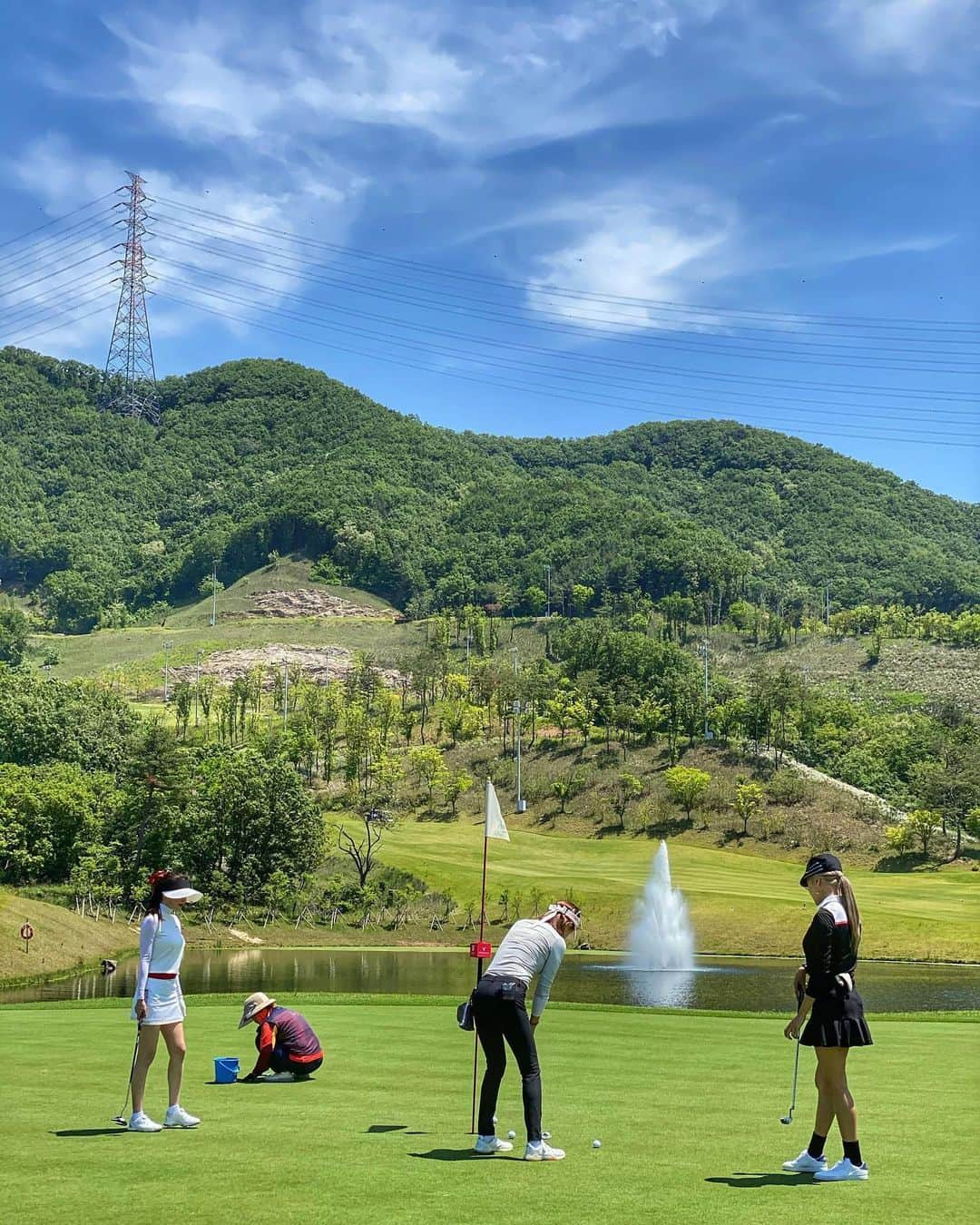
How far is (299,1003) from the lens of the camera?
93.3 feet

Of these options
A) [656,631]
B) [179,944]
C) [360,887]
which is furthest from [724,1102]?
[656,631]

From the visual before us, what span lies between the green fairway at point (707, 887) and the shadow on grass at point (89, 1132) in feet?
176

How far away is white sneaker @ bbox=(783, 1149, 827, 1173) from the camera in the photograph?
9.42 m

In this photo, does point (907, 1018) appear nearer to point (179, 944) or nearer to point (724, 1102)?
point (724, 1102)

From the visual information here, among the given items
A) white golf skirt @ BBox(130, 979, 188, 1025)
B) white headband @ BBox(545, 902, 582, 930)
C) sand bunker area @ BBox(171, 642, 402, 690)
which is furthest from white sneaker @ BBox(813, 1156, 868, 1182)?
sand bunker area @ BBox(171, 642, 402, 690)

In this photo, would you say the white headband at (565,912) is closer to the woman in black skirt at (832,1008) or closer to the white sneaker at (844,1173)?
the woman in black skirt at (832,1008)

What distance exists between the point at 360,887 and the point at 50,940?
81.9 feet

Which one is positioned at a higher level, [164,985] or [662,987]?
[164,985]

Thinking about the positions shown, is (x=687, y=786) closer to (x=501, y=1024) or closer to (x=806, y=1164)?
(x=501, y=1024)

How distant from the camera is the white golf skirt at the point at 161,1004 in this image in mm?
11445

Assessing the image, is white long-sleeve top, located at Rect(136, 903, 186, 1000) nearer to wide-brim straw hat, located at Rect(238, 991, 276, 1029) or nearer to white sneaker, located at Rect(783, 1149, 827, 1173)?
wide-brim straw hat, located at Rect(238, 991, 276, 1029)

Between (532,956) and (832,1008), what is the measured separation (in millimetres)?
2438

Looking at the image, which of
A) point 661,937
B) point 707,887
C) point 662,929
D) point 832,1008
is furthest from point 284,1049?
point 707,887

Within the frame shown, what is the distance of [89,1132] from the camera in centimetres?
1100
